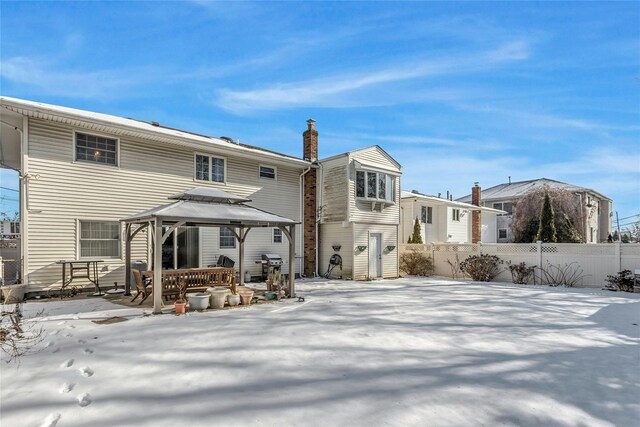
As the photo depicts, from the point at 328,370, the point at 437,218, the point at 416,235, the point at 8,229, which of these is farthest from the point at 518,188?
the point at 8,229

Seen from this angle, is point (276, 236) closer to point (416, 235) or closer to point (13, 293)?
point (13, 293)

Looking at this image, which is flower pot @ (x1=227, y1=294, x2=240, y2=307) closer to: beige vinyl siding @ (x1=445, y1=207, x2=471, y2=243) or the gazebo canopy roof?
the gazebo canopy roof

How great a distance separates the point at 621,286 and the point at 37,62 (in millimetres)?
19835

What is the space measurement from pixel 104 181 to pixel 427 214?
18.1m

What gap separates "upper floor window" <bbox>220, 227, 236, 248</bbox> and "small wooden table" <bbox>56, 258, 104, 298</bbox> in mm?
4016

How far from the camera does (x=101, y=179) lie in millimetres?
10383

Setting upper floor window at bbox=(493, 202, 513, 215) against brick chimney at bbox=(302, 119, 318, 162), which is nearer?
brick chimney at bbox=(302, 119, 318, 162)

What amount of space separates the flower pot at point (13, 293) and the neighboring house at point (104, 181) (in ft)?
1.22

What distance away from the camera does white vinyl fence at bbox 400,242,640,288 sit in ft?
41.4

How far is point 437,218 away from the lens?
75.1 ft

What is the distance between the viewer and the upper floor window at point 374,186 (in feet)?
49.2

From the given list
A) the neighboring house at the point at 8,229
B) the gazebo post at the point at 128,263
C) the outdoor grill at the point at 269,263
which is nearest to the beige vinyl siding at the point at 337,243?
the outdoor grill at the point at 269,263

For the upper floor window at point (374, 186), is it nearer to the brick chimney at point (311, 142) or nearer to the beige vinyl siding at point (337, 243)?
the beige vinyl siding at point (337, 243)

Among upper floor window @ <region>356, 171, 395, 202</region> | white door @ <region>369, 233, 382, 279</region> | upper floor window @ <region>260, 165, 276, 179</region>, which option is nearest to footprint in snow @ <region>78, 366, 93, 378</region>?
upper floor window @ <region>260, 165, 276, 179</region>
